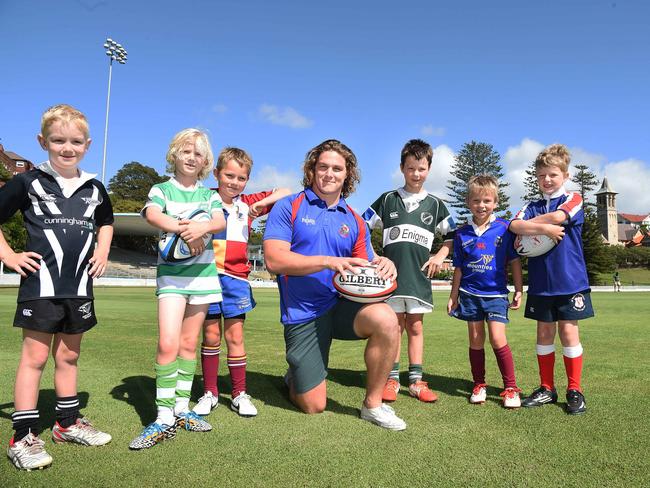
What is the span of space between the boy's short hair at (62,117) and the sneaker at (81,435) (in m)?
1.88

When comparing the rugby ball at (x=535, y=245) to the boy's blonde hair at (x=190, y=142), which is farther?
the rugby ball at (x=535, y=245)

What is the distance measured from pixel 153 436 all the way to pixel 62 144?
6.41ft

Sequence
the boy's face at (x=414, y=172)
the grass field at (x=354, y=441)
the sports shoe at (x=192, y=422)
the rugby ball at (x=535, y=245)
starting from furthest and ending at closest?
the boy's face at (x=414, y=172), the rugby ball at (x=535, y=245), the sports shoe at (x=192, y=422), the grass field at (x=354, y=441)

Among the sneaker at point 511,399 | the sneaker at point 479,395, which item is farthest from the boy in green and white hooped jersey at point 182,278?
the sneaker at point 511,399

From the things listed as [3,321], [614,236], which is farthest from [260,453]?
[614,236]

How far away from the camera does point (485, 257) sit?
4.23 metres

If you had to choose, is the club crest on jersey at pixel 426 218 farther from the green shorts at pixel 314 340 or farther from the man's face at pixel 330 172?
the green shorts at pixel 314 340

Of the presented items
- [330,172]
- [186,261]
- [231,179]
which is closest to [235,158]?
[231,179]

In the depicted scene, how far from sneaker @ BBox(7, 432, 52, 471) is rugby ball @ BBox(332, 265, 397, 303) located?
2.05 meters

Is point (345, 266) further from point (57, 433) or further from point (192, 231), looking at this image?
point (57, 433)

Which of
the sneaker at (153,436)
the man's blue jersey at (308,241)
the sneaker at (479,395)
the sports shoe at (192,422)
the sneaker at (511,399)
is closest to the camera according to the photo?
the sneaker at (153,436)

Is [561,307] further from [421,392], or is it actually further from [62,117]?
[62,117]

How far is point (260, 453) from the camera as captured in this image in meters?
2.68

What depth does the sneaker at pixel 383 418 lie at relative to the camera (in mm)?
3162
